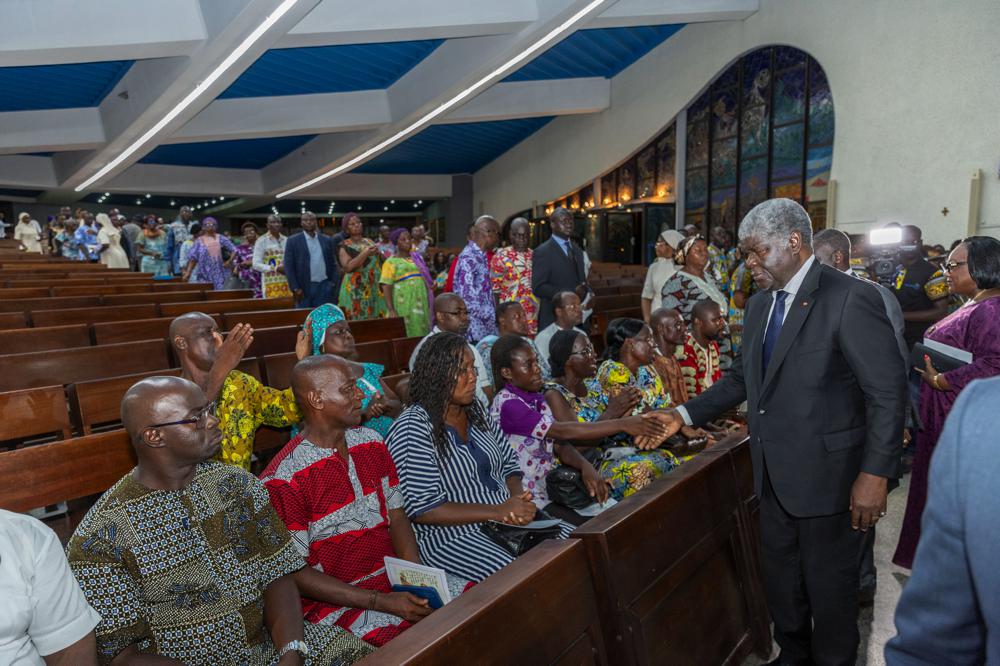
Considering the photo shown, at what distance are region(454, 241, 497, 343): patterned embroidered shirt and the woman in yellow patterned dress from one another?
3.68 ft

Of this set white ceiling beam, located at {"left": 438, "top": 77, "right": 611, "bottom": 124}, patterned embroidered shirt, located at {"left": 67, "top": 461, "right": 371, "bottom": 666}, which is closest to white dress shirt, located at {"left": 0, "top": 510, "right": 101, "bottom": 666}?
patterned embroidered shirt, located at {"left": 67, "top": 461, "right": 371, "bottom": 666}

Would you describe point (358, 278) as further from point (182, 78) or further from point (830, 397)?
point (830, 397)

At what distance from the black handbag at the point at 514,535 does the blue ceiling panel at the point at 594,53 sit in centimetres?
1167

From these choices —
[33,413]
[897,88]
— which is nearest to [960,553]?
[33,413]

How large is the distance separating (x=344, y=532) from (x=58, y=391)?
1.76 m

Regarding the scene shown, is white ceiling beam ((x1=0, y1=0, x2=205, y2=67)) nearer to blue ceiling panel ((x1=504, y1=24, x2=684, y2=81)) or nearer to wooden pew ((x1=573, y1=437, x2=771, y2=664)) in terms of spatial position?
blue ceiling panel ((x1=504, y1=24, x2=684, y2=81))

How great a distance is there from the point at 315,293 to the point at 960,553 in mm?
6008

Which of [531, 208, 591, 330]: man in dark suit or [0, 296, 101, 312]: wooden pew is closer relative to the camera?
[531, 208, 591, 330]: man in dark suit

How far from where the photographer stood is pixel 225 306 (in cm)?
588

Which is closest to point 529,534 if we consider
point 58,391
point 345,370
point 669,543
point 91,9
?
point 669,543

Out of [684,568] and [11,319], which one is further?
[11,319]

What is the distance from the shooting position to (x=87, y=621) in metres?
1.32

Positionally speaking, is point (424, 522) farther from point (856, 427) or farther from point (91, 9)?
point (91, 9)

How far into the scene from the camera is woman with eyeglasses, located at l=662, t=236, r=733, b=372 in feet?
15.1
